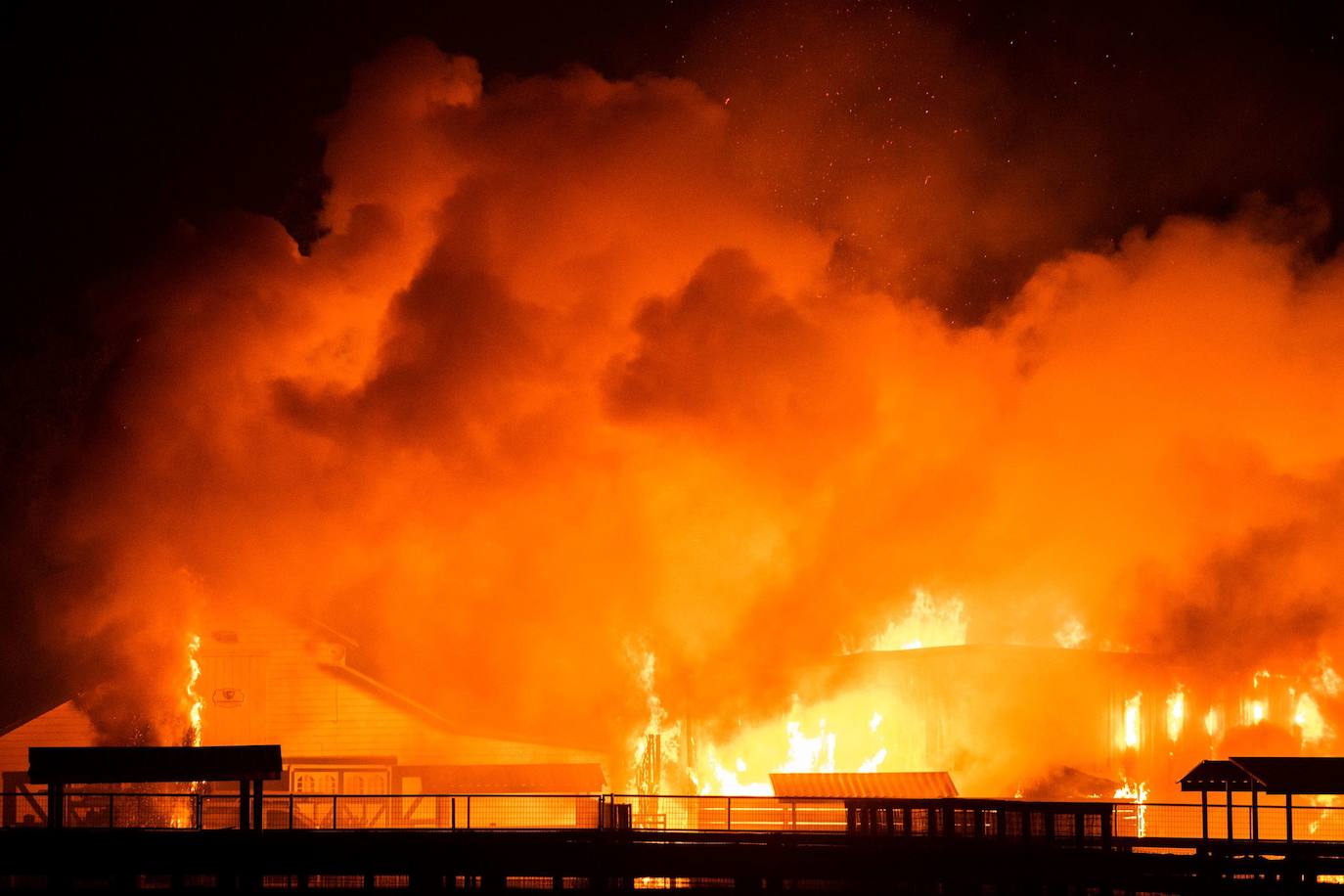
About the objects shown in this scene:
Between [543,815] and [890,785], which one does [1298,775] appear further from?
[543,815]

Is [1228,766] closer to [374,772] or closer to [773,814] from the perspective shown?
[773,814]

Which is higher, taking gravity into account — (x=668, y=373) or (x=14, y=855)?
(x=668, y=373)

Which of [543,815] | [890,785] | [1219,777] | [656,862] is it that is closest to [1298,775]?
[1219,777]

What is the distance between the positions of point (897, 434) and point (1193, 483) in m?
9.11

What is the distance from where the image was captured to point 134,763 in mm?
31109

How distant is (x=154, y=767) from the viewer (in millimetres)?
31172

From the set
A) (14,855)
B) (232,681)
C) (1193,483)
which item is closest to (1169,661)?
(1193,483)

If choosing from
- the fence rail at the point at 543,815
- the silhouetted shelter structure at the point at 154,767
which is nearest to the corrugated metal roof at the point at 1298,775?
the fence rail at the point at 543,815

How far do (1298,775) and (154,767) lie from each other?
2073 cm

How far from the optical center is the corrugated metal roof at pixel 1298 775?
28500 millimetres

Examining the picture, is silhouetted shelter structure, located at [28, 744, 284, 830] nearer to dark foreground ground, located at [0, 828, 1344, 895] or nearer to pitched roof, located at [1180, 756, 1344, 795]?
dark foreground ground, located at [0, 828, 1344, 895]

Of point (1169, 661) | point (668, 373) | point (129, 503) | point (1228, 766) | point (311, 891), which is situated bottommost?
point (311, 891)

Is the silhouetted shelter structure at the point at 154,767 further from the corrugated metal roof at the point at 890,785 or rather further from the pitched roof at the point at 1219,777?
the pitched roof at the point at 1219,777

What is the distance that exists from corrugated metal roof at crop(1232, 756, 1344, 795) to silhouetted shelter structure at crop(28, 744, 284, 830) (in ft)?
56.9
